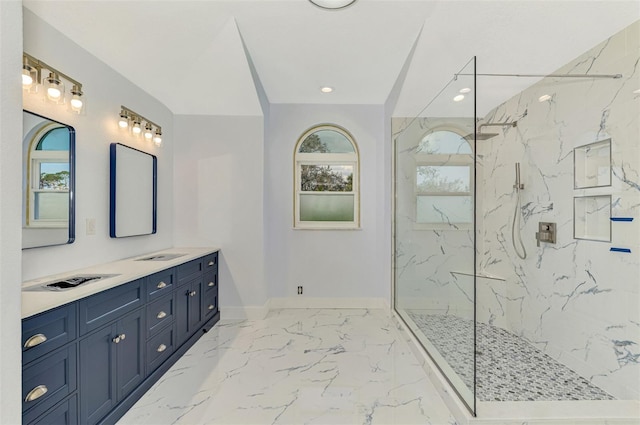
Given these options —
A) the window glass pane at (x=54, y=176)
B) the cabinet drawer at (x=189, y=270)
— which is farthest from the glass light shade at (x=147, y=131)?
the cabinet drawer at (x=189, y=270)

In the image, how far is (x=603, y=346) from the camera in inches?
84.5

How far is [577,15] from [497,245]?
206 cm

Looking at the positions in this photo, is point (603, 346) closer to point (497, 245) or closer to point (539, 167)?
point (497, 245)

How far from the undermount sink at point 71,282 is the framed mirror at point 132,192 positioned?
63cm

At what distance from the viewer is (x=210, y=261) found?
11.1ft

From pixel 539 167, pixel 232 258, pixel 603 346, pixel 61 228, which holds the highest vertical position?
pixel 539 167

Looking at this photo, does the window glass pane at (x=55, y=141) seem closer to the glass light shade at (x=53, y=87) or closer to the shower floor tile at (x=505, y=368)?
the glass light shade at (x=53, y=87)

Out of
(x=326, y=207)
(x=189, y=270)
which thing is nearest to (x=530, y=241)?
(x=326, y=207)

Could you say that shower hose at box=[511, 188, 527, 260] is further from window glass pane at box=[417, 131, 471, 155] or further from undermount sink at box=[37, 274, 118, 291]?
undermount sink at box=[37, 274, 118, 291]

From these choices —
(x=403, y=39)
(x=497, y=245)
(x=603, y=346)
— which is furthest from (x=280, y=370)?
(x=403, y=39)

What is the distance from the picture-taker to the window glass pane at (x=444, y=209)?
229cm

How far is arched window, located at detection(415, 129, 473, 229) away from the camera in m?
2.30

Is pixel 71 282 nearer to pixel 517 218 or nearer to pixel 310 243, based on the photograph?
pixel 310 243

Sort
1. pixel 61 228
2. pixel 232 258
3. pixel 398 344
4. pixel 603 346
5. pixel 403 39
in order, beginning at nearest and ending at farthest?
pixel 61 228 < pixel 603 346 < pixel 403 39 < pixel 398 344 < pixel 232 258
